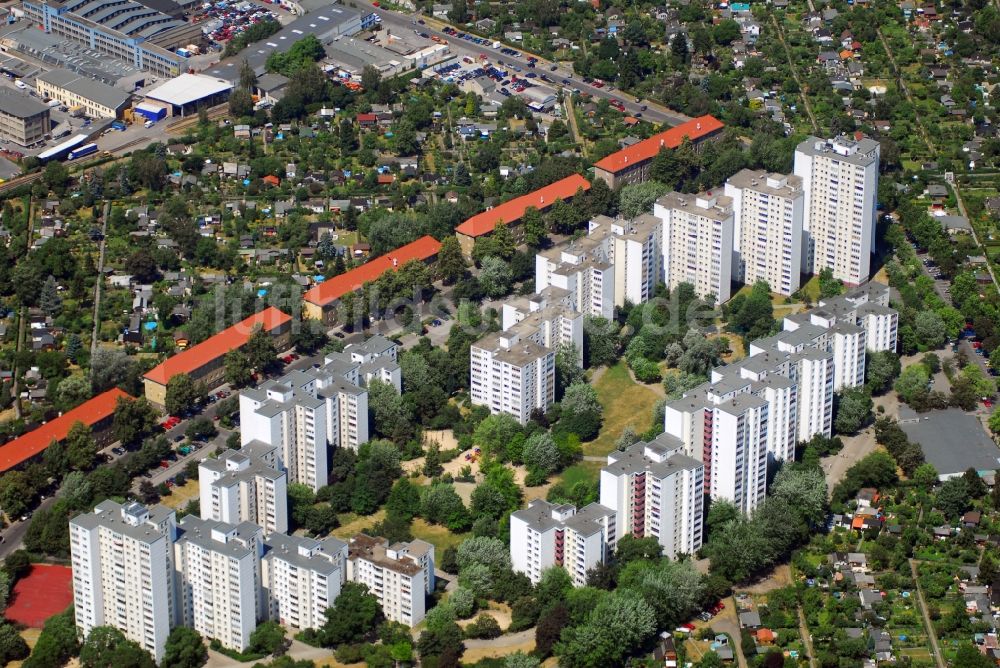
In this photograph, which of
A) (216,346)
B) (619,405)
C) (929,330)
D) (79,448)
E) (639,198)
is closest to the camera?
(79,448)

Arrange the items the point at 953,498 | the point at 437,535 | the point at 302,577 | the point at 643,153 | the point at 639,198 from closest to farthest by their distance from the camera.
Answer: the point at 302,577 → the point at 437,535 → the point at 953,498 → the point at 639,198 → the point at 643,153

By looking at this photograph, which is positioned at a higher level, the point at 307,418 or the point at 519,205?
the point at 307,418

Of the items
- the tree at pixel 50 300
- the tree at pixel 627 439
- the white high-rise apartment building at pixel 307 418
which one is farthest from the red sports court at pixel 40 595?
the tree at pixel 627 439

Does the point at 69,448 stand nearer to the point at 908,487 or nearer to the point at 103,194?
the point at 103,194

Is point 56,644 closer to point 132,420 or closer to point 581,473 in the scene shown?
point 132,420

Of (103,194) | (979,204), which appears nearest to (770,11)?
(979,204)

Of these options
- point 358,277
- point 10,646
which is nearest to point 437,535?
point 10,646

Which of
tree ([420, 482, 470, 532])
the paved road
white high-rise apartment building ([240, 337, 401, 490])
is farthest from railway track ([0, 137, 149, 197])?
tree ([420, 482, 470, 532])
